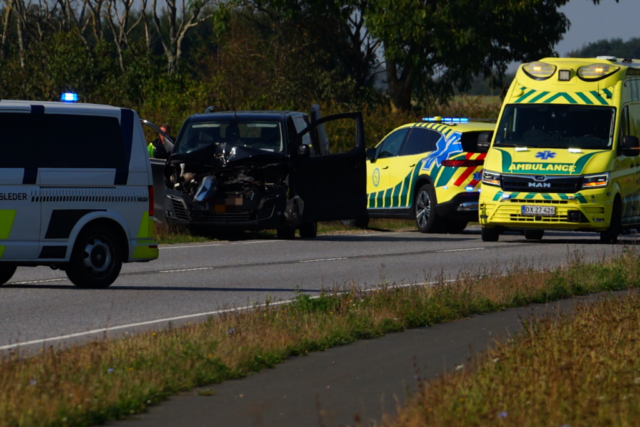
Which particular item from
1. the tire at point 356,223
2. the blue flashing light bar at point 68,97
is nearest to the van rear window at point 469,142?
the tire at point 356,223

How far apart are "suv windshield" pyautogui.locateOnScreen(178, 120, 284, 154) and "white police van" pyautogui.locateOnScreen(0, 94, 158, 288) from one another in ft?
19.1

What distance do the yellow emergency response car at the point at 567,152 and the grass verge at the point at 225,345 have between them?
4.92 metres

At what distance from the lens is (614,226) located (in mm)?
17422

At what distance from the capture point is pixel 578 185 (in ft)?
55.9

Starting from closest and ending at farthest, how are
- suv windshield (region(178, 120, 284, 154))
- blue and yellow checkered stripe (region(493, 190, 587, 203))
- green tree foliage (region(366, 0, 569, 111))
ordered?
1. blue and yellow checkered stripe (region(493, 190, 587, 203))
2. suv windshield (region(178, 120, 284, 154))
3. green tree foliage (region(366, 0, 569, 111))

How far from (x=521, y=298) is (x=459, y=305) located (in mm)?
965

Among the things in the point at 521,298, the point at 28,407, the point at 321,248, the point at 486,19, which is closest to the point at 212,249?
the point at 321,248

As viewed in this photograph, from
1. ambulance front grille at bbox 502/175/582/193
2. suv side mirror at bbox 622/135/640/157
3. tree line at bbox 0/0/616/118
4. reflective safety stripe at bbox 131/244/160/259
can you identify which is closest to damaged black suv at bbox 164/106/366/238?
ambulance front grille at bbox 502/175/582/193

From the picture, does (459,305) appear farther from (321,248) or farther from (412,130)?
(412,130)

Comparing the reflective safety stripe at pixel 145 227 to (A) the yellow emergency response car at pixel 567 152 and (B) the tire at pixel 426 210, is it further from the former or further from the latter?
(B) the tire at pixel 426 210

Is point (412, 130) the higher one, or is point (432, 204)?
point (412, 130)

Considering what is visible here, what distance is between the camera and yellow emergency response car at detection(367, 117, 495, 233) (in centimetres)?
1914

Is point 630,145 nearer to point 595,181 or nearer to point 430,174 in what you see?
point 595,181

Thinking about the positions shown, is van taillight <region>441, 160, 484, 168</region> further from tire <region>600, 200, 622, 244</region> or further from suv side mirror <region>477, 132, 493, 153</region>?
tire <region>600, 200, 622, 244</region>
